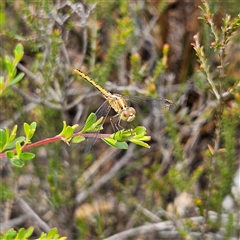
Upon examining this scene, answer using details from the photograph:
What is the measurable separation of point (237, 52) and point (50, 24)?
171 centimetres

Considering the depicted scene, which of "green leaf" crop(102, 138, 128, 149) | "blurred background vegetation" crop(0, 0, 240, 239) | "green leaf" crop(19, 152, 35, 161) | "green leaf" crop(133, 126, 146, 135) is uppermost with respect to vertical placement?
"green leaf" crop(133, 126, 146, 135)

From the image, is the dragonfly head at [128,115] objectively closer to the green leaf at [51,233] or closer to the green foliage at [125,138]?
the green foliage at [125,138]

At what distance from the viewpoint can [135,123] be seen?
3.17 m

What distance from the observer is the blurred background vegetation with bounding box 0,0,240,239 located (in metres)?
2.34

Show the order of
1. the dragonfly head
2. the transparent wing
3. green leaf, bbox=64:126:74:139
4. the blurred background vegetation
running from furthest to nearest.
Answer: the blurred background vegetation < the transparent wing < the dragonfly head < green leaf, bbox=64:126:74:139

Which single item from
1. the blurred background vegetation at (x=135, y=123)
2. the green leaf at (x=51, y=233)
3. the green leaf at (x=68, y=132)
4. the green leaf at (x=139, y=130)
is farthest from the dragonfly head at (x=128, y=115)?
the green leaf at (x=51, y=233)

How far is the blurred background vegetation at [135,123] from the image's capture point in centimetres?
234

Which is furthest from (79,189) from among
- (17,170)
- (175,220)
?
(175,220)

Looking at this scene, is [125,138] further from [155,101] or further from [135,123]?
[135,123]

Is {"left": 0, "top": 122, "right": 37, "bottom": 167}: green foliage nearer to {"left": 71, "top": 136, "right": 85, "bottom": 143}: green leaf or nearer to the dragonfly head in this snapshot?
{"left": 71, "top": 136, "right": 85, "bottom": 143}: green leaf

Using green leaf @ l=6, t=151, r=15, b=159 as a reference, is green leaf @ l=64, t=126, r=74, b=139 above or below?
above

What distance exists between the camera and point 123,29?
2.45m

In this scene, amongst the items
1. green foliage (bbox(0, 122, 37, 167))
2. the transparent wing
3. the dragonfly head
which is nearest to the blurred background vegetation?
the transparent wing

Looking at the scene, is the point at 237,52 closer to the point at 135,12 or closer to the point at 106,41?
the point at 135,12
